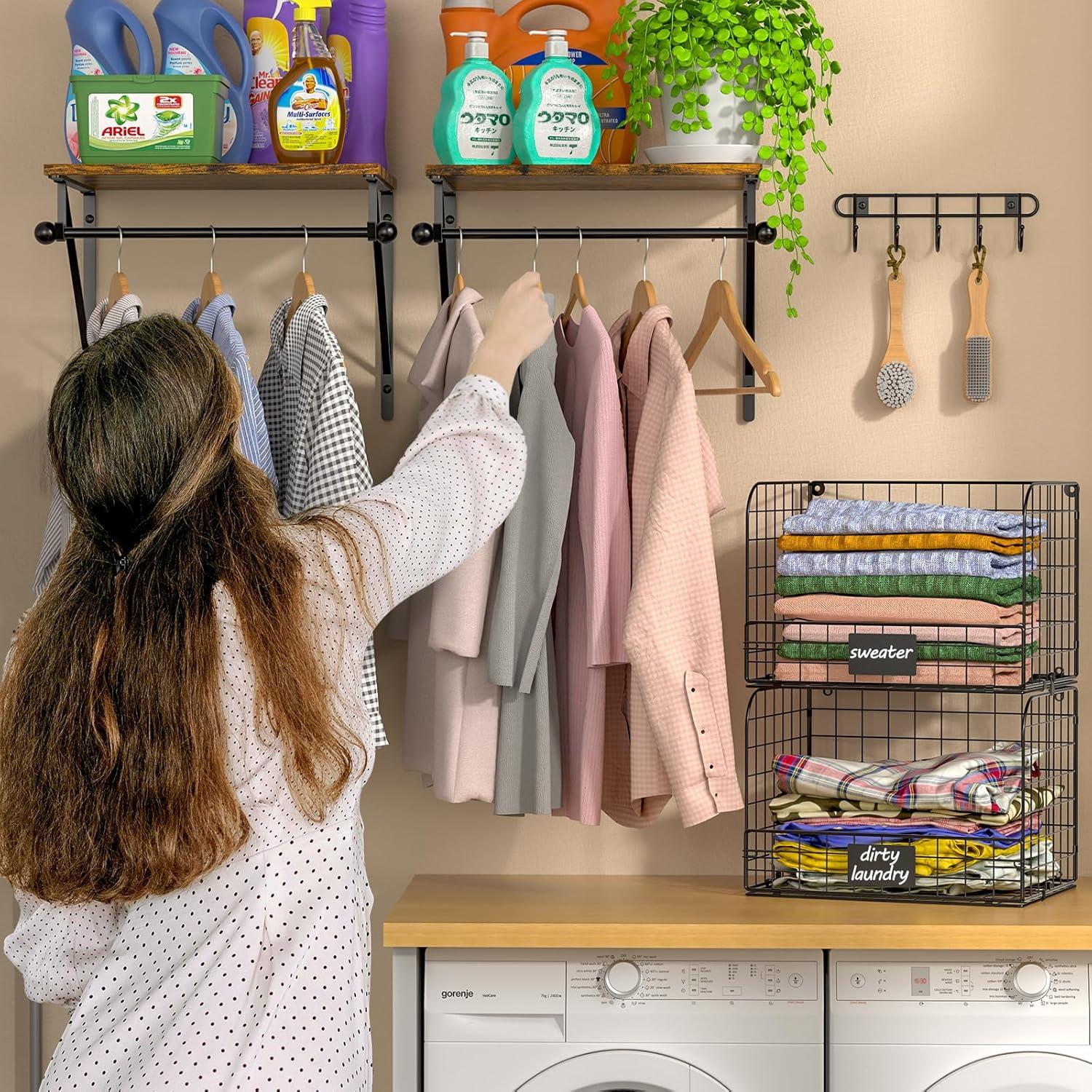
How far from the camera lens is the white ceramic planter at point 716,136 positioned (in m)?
2.10

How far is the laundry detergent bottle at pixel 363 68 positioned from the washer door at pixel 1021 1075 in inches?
69.3

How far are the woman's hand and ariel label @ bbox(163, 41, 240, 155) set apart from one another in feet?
2.27

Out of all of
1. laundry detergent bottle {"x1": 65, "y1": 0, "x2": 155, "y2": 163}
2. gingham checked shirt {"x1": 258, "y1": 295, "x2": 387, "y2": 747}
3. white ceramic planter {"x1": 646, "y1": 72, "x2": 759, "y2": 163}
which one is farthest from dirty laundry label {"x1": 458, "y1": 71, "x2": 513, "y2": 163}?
laundry detergent bottle {"x1": 65, "y1": 0, "x2": 155, "y2": 163}

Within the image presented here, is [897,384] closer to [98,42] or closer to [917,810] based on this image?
[917,810]

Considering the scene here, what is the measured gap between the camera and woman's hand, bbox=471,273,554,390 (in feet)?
5.74

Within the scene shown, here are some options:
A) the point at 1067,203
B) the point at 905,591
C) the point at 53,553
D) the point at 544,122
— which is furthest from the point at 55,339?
the point at 1067,203

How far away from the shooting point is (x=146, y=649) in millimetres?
1166

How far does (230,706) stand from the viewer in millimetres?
1215

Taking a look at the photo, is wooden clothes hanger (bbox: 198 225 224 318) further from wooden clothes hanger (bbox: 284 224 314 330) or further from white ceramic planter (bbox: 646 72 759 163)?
white ceramic planter (bbox: 646 72 759 163)

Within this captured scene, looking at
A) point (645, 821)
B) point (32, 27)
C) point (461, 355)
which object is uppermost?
point (32, 27)

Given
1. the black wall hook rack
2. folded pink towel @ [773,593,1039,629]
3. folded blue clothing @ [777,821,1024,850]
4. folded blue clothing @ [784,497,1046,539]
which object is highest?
the black wall hook rack

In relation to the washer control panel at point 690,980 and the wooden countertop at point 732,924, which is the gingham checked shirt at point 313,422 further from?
the washer control panel at point 690,980

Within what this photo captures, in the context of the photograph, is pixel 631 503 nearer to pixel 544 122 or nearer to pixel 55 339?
pixel 544 122

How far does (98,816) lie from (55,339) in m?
1.45
